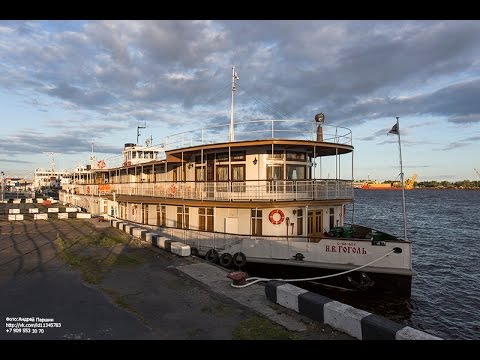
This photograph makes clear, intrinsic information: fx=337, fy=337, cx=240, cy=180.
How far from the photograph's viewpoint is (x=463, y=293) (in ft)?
70.7

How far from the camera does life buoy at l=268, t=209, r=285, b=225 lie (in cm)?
1761

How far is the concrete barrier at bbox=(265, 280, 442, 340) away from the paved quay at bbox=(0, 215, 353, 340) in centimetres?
20

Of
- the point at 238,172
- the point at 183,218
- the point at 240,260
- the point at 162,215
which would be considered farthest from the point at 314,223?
the point at 162,215

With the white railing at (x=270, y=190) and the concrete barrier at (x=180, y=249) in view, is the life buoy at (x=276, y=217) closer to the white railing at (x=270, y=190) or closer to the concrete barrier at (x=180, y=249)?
the white railing at (x=270, y=190)

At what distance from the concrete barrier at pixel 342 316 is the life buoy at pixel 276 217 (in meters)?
8.43

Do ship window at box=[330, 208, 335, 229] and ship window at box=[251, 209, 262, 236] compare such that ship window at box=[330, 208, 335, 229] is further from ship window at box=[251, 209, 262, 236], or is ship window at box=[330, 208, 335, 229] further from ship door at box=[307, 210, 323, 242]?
ship window at box=[251, 209, 262, 236]

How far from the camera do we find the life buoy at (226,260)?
55.5 feet

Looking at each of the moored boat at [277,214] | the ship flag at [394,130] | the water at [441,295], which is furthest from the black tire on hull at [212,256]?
the ship flag at [394,130]

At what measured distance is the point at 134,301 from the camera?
375 inches
